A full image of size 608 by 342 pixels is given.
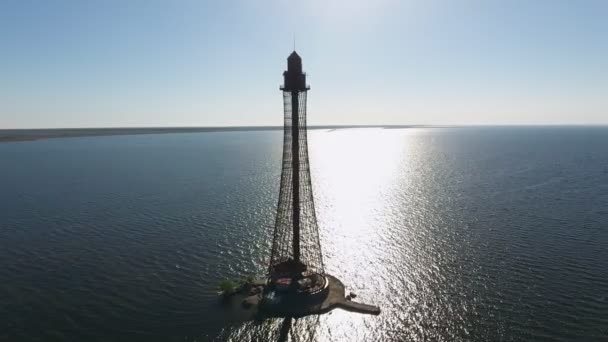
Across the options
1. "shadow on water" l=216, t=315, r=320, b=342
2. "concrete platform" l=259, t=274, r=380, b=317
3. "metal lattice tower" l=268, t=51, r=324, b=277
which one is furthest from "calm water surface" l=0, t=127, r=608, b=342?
"metal lattice tower" l=268, t=51, r=324, b=277

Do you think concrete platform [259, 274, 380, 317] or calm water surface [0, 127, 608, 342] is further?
concrete platform [259, 274, 380, 317]

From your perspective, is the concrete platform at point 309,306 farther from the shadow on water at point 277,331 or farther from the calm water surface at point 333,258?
the calm water surface at point 333,258

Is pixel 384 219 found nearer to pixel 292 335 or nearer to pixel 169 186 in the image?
pixel 292 335

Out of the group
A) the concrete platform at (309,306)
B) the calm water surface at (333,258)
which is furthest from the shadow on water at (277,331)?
the concrete platform at (309,306)

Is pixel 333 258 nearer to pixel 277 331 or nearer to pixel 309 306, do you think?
pixel 309 306

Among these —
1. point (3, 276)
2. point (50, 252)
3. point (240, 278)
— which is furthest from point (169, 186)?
point (240, 278)

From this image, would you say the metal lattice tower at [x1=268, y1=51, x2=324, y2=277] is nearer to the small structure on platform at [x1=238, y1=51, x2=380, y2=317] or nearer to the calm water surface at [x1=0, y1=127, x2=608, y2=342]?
the small structure on platform at [x1=238, y1=51, x2=380, y2=317]

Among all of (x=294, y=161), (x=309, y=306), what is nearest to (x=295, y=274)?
(x=309, y=306)
